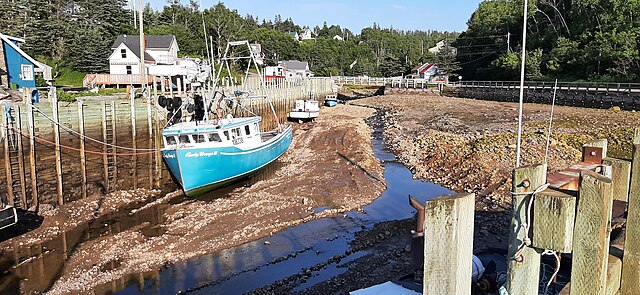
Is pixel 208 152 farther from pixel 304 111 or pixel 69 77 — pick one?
pixel 69 77

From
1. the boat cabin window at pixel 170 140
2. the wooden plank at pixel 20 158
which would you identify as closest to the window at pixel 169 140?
the boat cabin window at pixel 170 140

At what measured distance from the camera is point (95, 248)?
560 inches

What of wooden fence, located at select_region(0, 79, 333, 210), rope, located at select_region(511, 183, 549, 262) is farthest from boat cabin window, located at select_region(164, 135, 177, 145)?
rope, located at select_region(511, 183, 549, 262)

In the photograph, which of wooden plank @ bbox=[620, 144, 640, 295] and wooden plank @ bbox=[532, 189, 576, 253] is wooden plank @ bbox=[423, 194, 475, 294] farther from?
wooden plank @ bbox=[620, 144, 640, 295]

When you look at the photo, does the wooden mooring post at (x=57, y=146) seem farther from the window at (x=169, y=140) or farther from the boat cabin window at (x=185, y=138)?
the boat cabin window at (x=185, y=138)

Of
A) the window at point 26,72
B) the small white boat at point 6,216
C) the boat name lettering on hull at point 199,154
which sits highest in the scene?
the window at point 26,72

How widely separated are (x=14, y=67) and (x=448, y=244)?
110 feet

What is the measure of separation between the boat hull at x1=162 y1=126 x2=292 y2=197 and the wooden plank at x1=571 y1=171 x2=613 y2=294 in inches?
644

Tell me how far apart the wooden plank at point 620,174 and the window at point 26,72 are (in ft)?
112

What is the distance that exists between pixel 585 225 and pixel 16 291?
1258 centimetres

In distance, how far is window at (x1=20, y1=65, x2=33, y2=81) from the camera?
30.7 metres

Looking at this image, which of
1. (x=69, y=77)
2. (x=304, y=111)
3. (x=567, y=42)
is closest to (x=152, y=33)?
(x=69, y=77)

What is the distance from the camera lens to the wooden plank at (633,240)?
4273 mm

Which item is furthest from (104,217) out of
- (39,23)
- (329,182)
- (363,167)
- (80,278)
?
(39,23)
